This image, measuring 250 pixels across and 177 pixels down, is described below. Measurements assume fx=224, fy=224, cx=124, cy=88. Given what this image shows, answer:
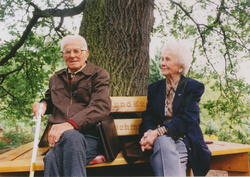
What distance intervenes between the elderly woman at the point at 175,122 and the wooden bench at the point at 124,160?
0.33 meters

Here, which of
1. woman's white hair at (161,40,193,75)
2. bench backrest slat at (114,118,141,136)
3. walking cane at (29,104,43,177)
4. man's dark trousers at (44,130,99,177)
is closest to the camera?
man's dark trousers at (44,130,99,177)

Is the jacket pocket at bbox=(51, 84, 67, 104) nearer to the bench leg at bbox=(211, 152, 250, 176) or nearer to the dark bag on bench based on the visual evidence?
the dark bag on bench

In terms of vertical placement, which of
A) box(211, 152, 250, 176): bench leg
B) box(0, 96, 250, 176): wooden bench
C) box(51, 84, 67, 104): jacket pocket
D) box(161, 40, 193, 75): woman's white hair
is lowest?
box(211, 152, 250, 176): bench leg

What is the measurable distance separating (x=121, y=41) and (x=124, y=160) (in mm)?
1824

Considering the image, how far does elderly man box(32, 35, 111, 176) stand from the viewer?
1.96 meters

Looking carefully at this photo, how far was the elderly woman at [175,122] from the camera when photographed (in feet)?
6.85

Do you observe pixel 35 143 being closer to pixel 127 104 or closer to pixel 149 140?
pixel 149 140

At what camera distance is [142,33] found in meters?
3.52

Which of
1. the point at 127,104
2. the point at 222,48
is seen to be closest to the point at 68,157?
the point at 127,104

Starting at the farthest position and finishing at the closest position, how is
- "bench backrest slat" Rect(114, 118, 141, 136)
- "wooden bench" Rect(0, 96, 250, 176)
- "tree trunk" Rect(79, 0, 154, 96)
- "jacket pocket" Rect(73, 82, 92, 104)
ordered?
1. "tree trunk" Rect(79, 0, 154, 96)
2. "bench backrest slat" Rect(114, 118, 141, 136)
3. "jacket pocket" Rect(73, 82, 92, 104)
4. "wooden bench" Rect(0, 96, 250, 176)

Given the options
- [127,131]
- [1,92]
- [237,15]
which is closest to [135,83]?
[127,131]

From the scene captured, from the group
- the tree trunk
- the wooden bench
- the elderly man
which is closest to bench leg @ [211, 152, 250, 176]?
the wooden bench

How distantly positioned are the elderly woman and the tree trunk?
25.4 inches

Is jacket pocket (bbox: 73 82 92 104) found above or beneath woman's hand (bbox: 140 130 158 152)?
above
